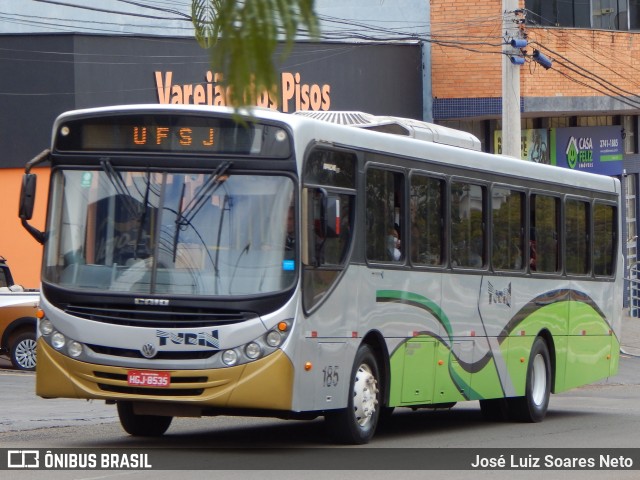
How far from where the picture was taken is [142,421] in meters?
11.8

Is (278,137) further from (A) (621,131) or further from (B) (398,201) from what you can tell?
(A) (621,131)

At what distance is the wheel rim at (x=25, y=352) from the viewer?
20.4 m

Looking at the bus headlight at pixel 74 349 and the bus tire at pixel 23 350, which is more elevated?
the bus headlight at pixel 74 349

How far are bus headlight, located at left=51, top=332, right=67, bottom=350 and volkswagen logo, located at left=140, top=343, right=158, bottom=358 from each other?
822mm

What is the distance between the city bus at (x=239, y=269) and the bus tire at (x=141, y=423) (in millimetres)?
17

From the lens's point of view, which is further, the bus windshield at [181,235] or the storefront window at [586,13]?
the storefront window at [586,13]

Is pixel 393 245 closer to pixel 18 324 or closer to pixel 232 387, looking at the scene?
pixel 232 387

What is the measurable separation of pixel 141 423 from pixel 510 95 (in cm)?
1240

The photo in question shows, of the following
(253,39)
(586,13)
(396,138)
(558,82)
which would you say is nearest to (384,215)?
(396,138)

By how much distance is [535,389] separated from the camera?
49.5ft

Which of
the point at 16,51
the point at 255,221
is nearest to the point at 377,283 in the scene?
the point at 255,221

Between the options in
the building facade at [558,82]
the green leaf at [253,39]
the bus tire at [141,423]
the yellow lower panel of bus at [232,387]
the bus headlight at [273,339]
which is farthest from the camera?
the building facade at [558,82]

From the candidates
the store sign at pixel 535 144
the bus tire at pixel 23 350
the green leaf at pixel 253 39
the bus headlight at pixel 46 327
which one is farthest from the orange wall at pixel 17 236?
the green leaf at pixel 253 39

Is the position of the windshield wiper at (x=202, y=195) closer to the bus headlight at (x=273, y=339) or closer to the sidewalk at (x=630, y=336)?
the bus headlight at (x=273, y=339)
